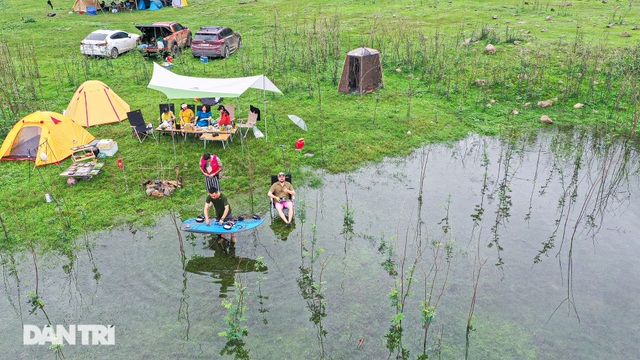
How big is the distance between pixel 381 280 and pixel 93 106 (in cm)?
1150

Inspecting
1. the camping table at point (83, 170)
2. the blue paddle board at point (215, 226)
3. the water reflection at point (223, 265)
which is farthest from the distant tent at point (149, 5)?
the water reflection at point (223, 265)

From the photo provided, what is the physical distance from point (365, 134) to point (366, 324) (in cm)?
761

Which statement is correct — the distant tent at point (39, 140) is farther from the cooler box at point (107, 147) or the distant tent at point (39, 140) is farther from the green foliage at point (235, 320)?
the green foliage at point (235, 320)

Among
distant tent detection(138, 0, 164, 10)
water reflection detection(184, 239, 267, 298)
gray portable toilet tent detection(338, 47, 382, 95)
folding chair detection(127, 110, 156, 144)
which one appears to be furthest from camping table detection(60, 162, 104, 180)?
distant tent detection(138, 0, 164, 10)

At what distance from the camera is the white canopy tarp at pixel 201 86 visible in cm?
1202

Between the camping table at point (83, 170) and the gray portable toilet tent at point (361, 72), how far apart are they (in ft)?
29.9

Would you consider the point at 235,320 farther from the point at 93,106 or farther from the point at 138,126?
the point at 93,106

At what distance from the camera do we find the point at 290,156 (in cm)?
1259

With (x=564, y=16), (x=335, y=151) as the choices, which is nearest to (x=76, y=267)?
(x=335, y=151)

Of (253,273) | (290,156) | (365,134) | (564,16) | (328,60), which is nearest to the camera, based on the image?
(253,273)

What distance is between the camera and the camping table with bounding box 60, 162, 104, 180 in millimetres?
11289

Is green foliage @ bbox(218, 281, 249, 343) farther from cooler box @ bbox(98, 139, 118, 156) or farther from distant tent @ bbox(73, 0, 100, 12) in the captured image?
distant tent @ bbox(73, 0, 100, 12)

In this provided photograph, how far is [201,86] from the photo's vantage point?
12469 millimetres

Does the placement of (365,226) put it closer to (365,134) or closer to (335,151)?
(335,151)
